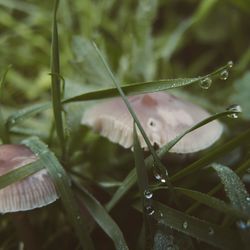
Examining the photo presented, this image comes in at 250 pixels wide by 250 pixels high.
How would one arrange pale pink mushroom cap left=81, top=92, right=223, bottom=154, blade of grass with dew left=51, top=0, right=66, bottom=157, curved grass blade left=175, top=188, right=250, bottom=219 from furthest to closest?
pale pink mushroom cap left=81, top=92, right=223, bottom=154 < blade of grass with dew left=51, top=0, right=66, bottom=157 < curved grass blade left=175, top=188, right=250, bottom=219

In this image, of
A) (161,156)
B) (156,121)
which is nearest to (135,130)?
(161,156)

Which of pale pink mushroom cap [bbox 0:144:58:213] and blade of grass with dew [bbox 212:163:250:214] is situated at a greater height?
pale pink mushroom cap [bbox 0:144:58:213]

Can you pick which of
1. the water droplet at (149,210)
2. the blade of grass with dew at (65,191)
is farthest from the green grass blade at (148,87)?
the water droplet at (149,210)

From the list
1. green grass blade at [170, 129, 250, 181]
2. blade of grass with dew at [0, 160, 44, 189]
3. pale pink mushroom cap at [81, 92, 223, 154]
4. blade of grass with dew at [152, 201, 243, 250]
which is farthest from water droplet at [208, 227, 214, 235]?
blade of grass with dew at [0, 160, 44, 189]

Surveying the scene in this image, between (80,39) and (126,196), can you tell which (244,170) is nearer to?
(126,196)

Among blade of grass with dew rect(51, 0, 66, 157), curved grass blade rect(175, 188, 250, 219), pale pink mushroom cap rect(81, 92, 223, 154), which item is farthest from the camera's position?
pale pink mushroom cap rect(81, 92, 223, 154)

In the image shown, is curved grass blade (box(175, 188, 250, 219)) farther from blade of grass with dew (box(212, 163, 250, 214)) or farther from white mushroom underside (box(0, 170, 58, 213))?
white mushroom underside (box(0, 170, 58, 213))

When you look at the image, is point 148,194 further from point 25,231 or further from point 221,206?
point 25,231
